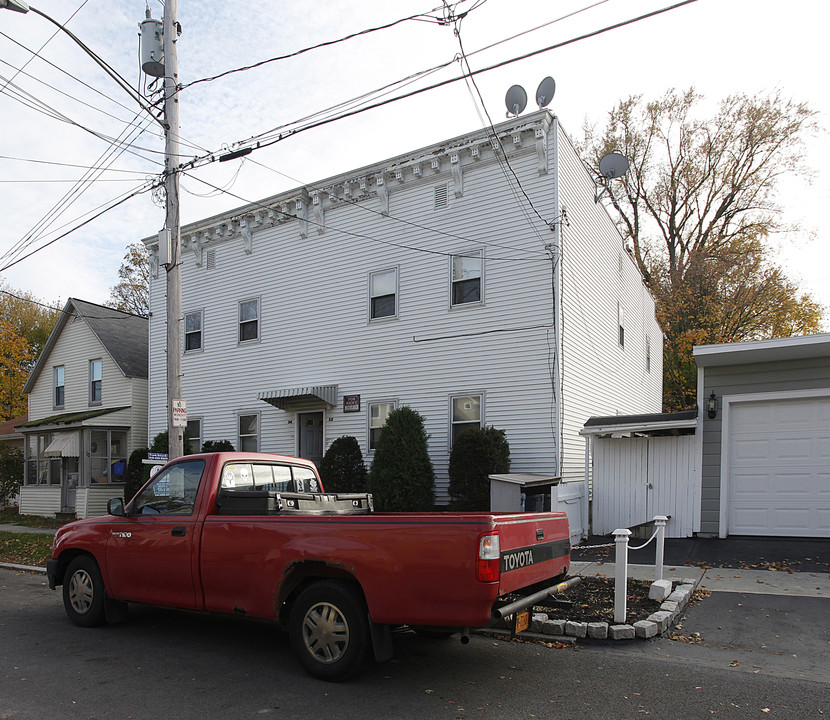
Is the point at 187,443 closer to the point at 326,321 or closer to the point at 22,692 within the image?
the point at 326,321

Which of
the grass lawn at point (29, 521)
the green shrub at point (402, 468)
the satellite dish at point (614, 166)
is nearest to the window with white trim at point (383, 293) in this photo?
the green shrub at point (402, 468)

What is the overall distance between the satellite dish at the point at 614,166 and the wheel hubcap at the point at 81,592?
45.7 ft

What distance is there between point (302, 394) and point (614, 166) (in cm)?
929

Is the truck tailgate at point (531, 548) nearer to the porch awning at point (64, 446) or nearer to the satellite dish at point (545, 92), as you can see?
the satellite dish at point (545, 92)

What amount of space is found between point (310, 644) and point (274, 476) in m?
2.22

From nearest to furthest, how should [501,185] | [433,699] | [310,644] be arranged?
[433,699] → [310,644] → [501,185]

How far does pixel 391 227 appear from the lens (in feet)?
53.3

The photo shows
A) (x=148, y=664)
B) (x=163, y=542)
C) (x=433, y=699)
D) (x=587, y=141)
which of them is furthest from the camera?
(x=587, y=141)

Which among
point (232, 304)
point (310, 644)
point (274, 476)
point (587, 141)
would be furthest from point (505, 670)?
point (587, 141)

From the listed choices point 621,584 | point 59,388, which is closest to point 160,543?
point 621,584

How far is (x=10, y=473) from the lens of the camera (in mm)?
26047

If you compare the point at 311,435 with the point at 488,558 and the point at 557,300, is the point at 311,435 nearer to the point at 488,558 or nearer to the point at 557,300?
the point at 557,300

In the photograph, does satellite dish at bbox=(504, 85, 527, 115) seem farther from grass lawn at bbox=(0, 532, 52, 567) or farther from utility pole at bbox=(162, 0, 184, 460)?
grass lawn at bbox=(0, 532, 52, 567)

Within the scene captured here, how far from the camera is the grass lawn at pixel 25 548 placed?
1340cm
